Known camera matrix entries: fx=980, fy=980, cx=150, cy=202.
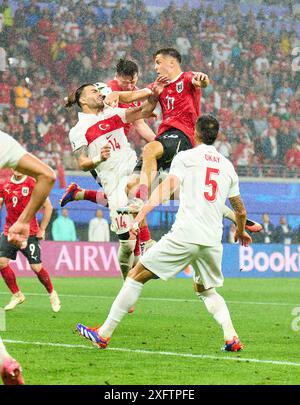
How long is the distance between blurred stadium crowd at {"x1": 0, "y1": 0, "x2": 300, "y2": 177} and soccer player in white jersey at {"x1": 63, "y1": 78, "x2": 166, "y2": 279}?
12.6 m

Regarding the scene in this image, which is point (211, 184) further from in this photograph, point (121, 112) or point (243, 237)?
point (121, 112)

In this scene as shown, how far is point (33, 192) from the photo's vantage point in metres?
5.50

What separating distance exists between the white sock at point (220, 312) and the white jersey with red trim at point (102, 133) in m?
3.27

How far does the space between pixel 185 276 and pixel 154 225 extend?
1464 mm

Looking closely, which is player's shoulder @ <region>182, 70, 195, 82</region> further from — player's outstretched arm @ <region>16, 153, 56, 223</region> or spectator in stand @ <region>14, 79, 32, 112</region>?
spectator in stand @ <region>14, 79, 32, 112</region>

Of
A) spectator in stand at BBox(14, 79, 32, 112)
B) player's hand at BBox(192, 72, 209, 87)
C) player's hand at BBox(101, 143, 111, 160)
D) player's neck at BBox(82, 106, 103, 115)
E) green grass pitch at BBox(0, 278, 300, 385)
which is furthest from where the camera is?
spectator in stand at BBox(14, 79, 32, 112)

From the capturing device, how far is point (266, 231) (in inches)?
1011

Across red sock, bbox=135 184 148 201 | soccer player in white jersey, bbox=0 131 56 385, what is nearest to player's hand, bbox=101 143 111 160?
red sock, bbox=135 184 148 201

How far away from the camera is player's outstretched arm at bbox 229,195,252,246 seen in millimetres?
8391

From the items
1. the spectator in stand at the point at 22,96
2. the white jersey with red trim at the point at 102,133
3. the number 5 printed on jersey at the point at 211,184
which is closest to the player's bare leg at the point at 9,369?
the number 5 printed on jersey at the point at 211,184

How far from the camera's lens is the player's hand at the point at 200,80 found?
33.8ft

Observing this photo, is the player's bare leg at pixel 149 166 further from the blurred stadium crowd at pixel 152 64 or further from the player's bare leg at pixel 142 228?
the blurred stadium crowd at pixel 152 64

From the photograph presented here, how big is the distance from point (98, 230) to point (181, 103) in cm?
1251
